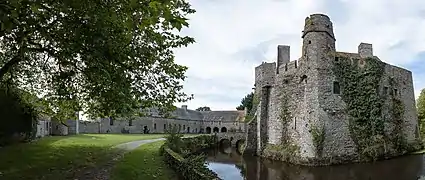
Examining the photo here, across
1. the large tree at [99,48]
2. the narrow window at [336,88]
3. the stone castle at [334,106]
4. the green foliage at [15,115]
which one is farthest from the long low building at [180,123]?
the large tree at [99,48]

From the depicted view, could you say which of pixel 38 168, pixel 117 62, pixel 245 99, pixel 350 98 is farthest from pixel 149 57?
pixel 245 99

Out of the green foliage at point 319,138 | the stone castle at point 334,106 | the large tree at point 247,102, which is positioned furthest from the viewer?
the large tree at point 247,102

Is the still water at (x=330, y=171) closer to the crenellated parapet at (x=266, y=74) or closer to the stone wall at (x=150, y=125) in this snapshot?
the crenellated parapet at (x=266, y=74)

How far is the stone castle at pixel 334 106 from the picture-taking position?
898 inches

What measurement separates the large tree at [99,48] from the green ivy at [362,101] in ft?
46.1

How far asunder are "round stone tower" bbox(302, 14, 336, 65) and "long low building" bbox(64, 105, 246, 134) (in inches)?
1042

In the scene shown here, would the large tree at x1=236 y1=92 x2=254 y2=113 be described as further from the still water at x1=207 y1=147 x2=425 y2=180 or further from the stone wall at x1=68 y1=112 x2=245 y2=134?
the still water at x1=207 y1=147 x2=425 y2=180

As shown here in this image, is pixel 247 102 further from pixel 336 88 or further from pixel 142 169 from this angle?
pixel 142 169

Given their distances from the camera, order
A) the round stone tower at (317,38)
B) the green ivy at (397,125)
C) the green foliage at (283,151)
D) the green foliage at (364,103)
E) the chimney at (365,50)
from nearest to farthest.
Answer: the green foliage at (364,103)
the round stone tower at (317,38)
the green foliage at (283,151)
the chimney at (365,50)
the green ivy at (397,125)

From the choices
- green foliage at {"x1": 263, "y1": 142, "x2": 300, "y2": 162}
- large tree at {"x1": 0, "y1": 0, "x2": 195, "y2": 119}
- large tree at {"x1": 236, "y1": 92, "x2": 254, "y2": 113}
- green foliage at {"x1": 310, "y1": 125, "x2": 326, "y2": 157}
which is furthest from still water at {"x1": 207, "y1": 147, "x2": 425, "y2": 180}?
large tree at {"x1": 236, "y1": 92, "x2": 254, "y2": 113}

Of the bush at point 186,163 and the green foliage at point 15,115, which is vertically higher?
the green foliage at point 15,115

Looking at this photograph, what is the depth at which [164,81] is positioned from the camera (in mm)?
12562

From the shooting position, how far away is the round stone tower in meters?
23.4

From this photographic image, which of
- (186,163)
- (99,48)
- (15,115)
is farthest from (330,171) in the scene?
(15,115)
